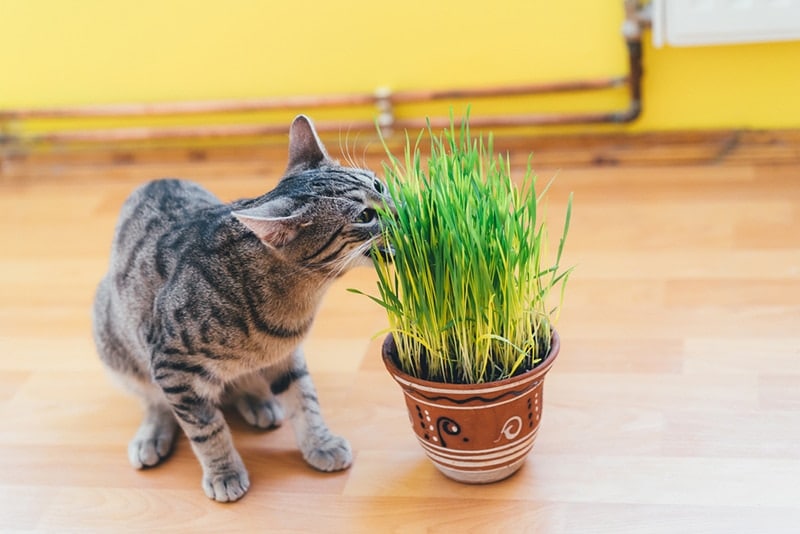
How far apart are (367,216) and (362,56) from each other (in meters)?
1.13

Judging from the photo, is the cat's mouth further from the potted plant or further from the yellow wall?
the yellow wall

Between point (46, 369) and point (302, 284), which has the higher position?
point (302, 284)

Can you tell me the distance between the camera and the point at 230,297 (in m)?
1.38

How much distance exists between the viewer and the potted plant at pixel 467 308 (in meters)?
1.27

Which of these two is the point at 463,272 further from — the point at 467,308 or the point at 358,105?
the point at 358,105

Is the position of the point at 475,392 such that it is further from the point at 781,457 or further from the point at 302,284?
the point at 781,457

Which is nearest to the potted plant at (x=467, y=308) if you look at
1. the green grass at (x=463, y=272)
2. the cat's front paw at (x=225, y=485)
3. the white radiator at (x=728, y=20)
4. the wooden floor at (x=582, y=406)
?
the green grass at (x=463, y=272)

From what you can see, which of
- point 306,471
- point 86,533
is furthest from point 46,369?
point 306,471

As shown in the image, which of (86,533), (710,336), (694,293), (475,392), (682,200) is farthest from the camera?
(682,200)

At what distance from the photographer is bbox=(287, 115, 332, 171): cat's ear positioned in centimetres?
142

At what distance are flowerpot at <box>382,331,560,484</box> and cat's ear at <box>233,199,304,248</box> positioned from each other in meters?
0.22

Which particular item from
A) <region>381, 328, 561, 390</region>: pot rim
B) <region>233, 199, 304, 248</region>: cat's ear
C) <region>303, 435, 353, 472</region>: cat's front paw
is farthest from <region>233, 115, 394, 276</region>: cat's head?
<region>303, 435, 353, 472</region>: cat's front paw

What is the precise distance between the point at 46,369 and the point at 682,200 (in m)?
1.27

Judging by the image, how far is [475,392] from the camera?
131 centimetres
